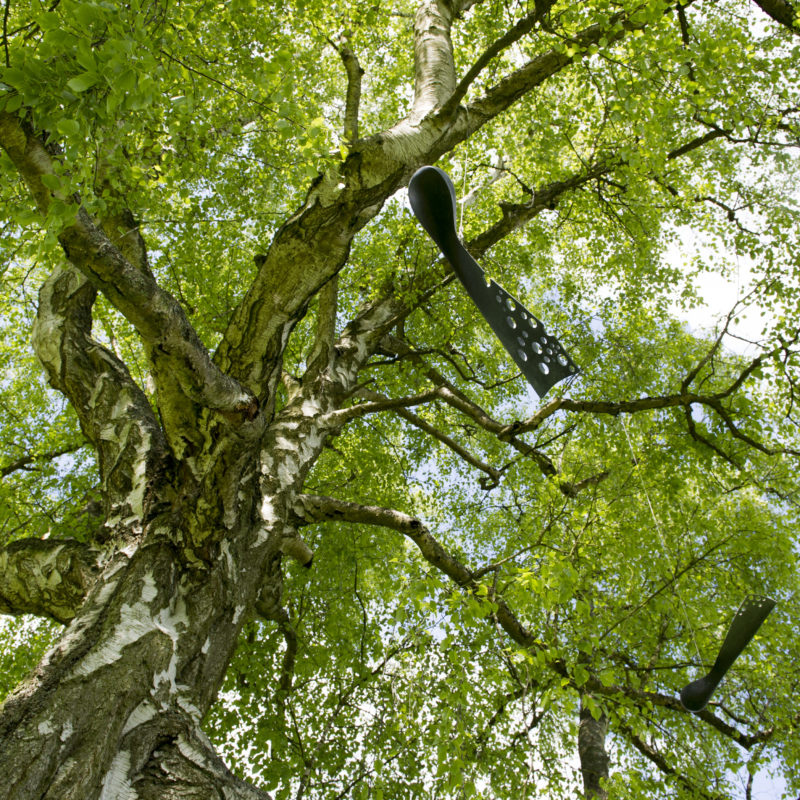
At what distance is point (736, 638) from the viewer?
10.3 feet

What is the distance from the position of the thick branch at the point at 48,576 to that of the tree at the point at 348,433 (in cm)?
2

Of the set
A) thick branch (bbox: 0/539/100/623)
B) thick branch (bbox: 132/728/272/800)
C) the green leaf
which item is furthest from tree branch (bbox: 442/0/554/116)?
thick branch (bbox: 132/728/272/800)

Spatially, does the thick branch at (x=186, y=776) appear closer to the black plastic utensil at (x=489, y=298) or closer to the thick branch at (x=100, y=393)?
the thick branch at (x=100, y=393)

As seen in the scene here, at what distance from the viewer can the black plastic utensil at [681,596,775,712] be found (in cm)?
303

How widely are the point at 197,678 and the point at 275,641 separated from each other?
3.77 metres

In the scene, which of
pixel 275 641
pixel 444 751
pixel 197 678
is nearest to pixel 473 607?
pixel 444 751

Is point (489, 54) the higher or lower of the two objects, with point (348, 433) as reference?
lower

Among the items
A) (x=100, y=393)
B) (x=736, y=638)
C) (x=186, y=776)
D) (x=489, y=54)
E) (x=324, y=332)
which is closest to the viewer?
(x=186, y=776)

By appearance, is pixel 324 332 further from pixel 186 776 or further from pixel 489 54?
pixel 186 776

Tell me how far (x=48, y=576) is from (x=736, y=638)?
3860 mm

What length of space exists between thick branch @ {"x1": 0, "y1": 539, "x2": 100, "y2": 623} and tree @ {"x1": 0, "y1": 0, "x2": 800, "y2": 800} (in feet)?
0.05

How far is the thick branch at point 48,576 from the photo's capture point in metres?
3.13

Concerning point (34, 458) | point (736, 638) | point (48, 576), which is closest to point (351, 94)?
point (48, 576)

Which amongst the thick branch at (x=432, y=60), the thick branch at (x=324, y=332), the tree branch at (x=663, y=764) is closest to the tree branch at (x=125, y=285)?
the thick branch at (x=324, y=332)
